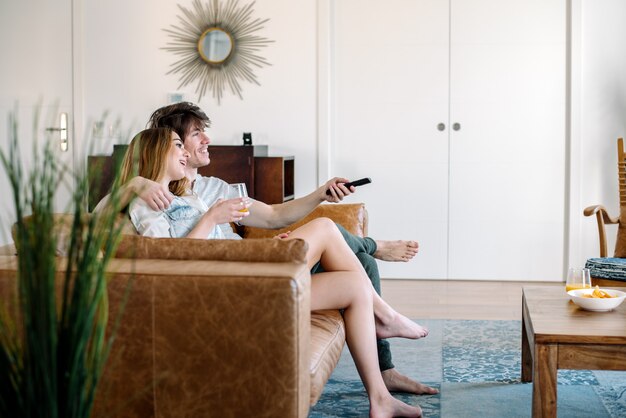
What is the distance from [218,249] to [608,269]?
241 centimetres

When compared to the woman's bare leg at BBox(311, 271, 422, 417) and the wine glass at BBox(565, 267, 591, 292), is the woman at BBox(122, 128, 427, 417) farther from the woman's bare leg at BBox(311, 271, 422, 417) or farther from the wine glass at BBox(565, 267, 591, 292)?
the wine glass at BBox(565, 267, 591, 292)

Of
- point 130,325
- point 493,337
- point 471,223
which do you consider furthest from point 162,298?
point 471,223

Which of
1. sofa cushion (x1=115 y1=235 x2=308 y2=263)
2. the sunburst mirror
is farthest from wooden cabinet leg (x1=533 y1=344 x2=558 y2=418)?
the sunburst mirror

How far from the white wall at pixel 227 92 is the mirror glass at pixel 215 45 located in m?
0.21

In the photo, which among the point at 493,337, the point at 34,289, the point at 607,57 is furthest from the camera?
the point at 607,57

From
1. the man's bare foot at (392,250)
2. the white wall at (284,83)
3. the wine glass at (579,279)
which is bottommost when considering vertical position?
the wine glass at (579,279)

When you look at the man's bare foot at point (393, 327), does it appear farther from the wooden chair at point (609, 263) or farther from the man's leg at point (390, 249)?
the wooden chair at point (609, 263)

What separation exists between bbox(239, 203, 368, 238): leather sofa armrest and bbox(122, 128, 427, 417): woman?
630 millimetres

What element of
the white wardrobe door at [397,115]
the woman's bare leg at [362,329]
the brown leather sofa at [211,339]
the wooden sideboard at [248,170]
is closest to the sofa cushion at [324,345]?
the woman's bare leg at [362,329]

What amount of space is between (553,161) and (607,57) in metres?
0.73

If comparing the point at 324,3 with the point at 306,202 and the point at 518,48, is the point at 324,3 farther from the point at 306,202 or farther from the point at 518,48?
the point at 306,202

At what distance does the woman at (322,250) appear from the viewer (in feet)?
8.95

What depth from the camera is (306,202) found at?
11.2 ft

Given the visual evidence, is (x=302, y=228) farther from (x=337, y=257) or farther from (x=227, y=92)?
(x=227, y=92)
